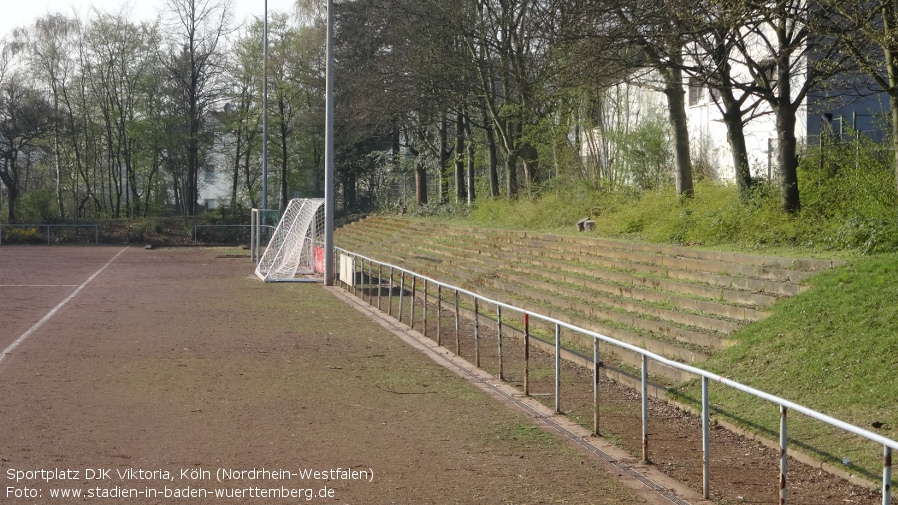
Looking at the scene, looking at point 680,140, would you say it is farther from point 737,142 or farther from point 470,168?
point 470,168

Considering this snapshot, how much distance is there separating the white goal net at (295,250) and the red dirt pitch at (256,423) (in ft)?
32.4

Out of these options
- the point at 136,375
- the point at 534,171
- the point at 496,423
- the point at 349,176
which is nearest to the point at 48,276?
the point at 534,171

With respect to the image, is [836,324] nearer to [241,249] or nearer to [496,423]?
[496,423]

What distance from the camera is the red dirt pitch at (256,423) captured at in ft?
22.1

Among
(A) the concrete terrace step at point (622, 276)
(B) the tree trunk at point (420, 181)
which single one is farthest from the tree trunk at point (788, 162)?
(B) the tree trunk at point (420, 181)

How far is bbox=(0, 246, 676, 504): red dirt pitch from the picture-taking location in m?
6.74

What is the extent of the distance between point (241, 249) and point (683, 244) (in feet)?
107

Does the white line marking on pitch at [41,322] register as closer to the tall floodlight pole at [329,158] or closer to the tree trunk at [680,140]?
the tall floodlight pole at [329,158]

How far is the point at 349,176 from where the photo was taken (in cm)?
5881

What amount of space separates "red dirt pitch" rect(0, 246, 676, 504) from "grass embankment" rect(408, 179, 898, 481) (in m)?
1.98

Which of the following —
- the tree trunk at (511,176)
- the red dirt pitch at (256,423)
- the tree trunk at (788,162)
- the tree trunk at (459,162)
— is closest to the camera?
the red dirt pitch at (256,423)

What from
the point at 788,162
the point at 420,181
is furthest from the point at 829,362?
the point at 420,181

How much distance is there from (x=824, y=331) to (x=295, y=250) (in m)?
20.0

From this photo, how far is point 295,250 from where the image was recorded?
2802cm
